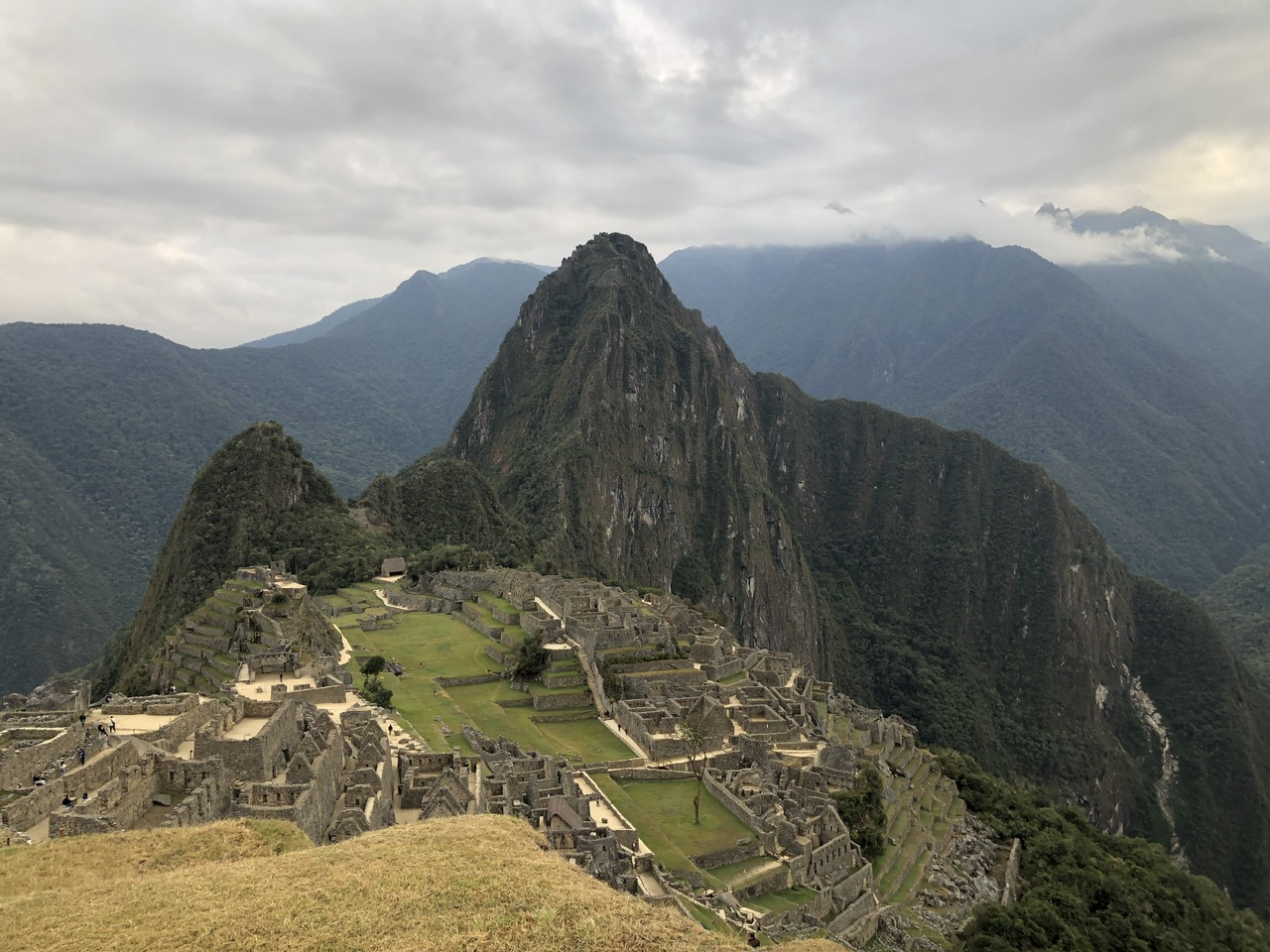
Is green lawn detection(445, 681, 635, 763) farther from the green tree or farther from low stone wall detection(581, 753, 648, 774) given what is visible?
the green tree

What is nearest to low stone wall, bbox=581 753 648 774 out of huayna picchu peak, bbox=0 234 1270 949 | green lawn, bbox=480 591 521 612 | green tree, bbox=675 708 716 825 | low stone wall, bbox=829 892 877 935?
huayna picchu peak, bbox=0 234 1270 949

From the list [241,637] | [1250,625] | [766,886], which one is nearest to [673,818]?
[766,886]

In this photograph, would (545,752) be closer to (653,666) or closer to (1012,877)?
(653,666)

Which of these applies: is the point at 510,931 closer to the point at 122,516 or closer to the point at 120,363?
the point at 122,516

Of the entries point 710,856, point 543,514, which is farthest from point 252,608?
point 543,514

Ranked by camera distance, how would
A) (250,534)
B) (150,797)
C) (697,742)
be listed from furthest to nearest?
1. (250,534)
2. (697,742)
3. (150,797)

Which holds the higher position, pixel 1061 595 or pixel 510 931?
pixel 510 931
